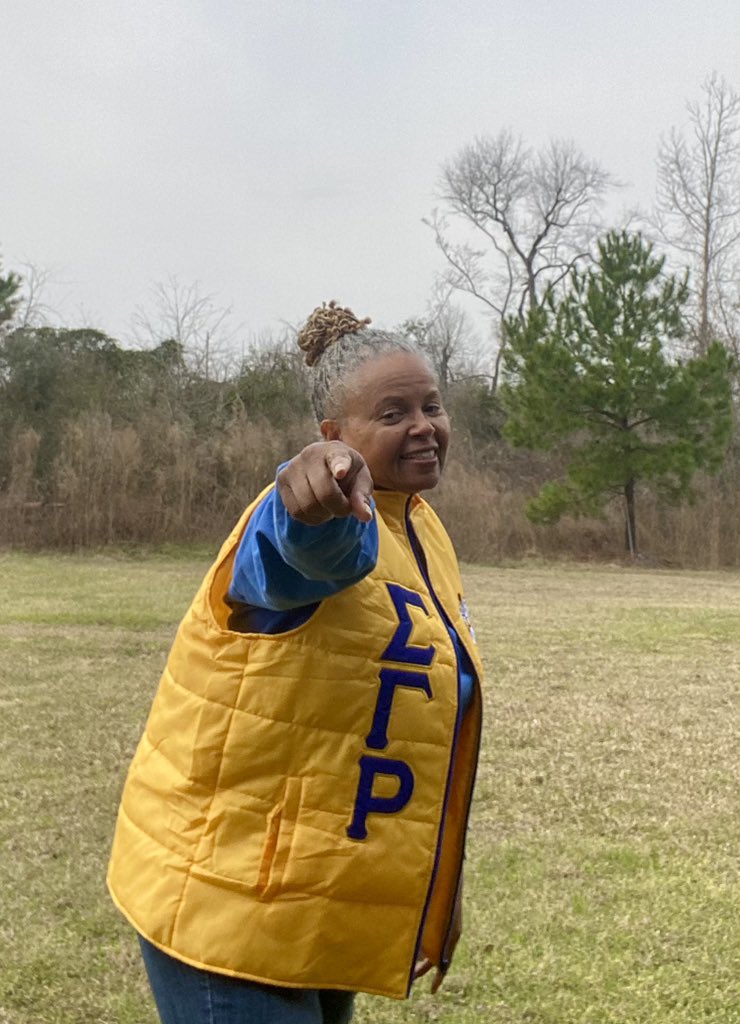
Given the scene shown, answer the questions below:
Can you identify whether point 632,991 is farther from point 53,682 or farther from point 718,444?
point 718,444

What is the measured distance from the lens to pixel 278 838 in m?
1.28

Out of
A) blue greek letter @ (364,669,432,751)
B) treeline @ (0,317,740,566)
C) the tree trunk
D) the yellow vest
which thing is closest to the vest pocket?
the yellow vest

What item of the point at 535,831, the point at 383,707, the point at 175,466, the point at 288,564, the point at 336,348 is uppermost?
the point at 175,466

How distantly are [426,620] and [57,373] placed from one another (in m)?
21.3

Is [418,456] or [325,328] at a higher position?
[325,328]

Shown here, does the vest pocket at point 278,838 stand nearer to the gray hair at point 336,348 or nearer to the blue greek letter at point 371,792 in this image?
the blue greek letter at point 371,792

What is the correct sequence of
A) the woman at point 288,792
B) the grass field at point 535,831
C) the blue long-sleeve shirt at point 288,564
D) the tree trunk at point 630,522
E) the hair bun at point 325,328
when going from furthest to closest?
the tree trunk at point 630,522 < the grass field at point 535,831 < the hair bun at point 325,328 < the woman at point 288,792 < the blue long-sleeve shirt at point 288,564

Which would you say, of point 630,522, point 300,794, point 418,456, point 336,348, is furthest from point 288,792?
point 630,522

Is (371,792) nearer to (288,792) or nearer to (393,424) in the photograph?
(288,792)

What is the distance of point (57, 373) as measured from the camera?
70.0 feet

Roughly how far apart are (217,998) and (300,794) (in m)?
0.28

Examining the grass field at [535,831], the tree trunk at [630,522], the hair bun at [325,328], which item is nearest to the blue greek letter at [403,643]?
the hair bun at [325,328]

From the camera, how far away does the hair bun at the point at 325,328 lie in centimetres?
155

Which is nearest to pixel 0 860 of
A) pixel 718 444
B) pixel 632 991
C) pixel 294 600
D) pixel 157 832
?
pixel 632 991
